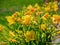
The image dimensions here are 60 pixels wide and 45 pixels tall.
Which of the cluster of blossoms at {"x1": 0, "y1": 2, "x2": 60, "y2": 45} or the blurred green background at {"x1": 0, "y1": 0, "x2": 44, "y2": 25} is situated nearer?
the cluster of blossoms at {"x1": 0, "y1": 2, "x2": 60, "y2": 45}

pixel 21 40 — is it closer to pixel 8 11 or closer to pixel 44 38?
pixel 44 38

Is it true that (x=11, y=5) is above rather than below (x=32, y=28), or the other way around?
below

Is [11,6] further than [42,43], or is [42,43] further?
[11,6]

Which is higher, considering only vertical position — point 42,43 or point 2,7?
point 42,43

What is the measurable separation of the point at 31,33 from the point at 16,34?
332 mm

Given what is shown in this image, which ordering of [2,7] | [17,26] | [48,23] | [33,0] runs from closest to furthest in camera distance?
1. [48,23]
2. [17,26]
3. [2,7]
4. [33,0]

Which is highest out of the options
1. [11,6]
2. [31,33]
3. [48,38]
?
[31,33]

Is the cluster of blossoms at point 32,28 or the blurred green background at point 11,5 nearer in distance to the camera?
the cluster of blossoms at point 32,28

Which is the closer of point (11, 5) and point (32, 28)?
point (32, 28)

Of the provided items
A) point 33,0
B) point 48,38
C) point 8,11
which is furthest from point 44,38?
point 33,0

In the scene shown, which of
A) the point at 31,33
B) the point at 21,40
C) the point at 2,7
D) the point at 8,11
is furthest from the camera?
the point at 2,7

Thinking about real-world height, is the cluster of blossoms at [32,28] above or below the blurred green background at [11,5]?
above

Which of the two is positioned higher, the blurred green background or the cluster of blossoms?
the cluster of blossoms

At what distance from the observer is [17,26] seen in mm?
4008
